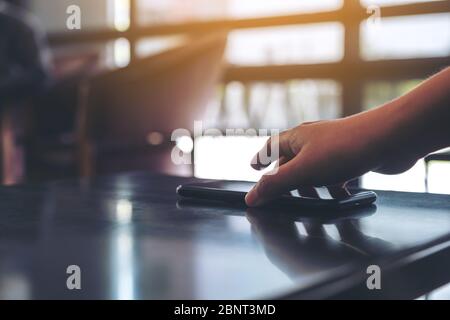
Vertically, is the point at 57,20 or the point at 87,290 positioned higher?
the point at 57,20

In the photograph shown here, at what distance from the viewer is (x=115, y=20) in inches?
177

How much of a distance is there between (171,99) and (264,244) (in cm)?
249

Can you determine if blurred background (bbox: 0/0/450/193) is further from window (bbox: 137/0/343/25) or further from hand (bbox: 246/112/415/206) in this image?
hand (bbox: 246/112/415/206)

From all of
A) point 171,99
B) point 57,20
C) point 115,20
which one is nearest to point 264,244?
point 171,99

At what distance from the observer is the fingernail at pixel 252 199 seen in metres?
0.67

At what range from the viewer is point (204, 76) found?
3.03 meters

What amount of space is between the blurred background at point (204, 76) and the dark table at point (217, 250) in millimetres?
1129

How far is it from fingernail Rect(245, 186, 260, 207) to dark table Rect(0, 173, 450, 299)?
0.03ft

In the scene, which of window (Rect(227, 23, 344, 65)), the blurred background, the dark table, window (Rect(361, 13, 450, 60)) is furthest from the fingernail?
window (Rect(227, 23, 344, 65))

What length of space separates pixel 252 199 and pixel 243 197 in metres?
0.04

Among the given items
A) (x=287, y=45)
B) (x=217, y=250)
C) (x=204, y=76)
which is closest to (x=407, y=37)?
(x=287, y=45)

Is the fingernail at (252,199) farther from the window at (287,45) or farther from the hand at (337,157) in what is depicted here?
the window at (287,45)
